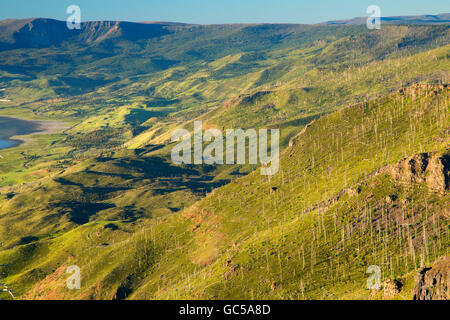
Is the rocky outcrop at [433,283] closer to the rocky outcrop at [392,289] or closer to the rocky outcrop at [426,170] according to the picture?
the rocky outcrop at [392,289]

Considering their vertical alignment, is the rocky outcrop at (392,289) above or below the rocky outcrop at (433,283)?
below

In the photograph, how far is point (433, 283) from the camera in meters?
114

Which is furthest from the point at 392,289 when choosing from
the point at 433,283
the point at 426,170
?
the point at 426,170

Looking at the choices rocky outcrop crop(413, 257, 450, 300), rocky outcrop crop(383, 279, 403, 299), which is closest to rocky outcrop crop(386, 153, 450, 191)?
rocky outcrop crop(383, 279, 403, 299)

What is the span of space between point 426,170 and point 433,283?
7745cm

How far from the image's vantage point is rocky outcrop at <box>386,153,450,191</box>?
175250mm

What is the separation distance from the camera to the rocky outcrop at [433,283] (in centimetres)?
11244

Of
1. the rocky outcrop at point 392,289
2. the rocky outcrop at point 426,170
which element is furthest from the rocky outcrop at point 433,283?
the rocky outcrop at point 426,170

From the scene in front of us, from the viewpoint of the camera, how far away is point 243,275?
174 meters

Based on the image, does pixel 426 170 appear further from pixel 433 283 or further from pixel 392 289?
pixel 433 283

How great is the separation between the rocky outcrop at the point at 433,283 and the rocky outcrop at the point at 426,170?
211ft
